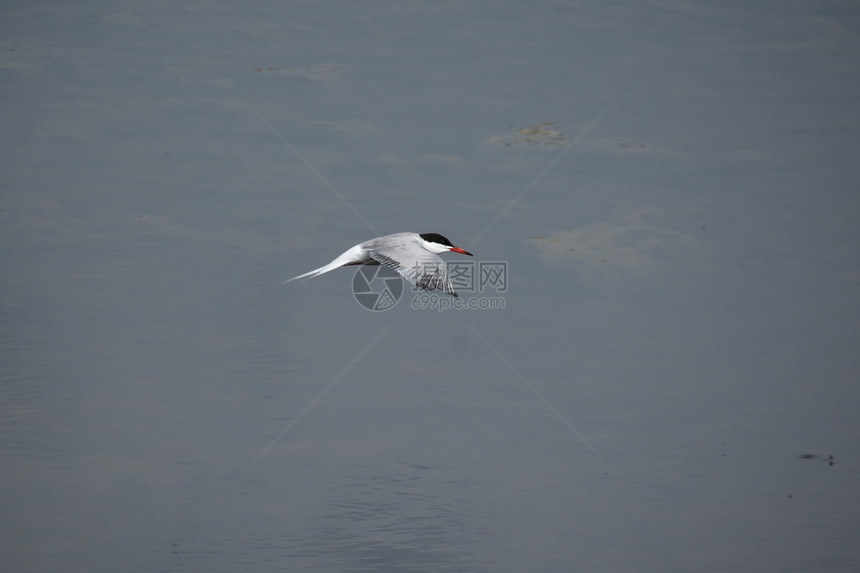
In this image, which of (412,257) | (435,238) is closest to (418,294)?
(435,238)

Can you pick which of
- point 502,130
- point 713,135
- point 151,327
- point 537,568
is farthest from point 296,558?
point 713,135

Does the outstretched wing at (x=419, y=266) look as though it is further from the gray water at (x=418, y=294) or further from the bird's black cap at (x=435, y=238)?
the gray water at (x=418, y=294)

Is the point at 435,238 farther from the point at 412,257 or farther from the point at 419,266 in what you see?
the point at 419,266

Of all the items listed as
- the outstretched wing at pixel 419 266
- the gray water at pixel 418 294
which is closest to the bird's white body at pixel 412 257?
the outstretched wing at pixel 419 266

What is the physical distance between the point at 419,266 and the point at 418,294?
218 centimetres

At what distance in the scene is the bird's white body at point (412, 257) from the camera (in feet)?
29.3

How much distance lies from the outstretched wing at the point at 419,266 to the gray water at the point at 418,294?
3.43ft

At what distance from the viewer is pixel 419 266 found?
9.09 m

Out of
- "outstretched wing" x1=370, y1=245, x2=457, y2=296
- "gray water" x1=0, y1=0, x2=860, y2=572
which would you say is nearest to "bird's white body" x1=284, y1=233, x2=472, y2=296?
"outstretched wing" x1=370, y1=245, x2=457, y2=296

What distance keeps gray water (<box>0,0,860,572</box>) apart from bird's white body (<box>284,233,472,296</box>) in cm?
81

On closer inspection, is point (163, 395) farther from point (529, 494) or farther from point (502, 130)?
point (502, 130)

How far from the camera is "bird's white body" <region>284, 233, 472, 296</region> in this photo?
8938 millimetres

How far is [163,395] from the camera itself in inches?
369

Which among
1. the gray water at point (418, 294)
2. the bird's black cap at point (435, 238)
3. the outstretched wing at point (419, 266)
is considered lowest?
the gray water at point (418, 294)
